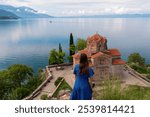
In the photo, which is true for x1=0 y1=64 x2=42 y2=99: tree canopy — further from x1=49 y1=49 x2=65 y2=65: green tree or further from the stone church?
the stone church

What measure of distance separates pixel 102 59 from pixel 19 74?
7.13 metres

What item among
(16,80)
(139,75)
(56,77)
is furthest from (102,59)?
(16,80)

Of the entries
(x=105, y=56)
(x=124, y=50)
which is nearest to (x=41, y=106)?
(x=105, y=56)

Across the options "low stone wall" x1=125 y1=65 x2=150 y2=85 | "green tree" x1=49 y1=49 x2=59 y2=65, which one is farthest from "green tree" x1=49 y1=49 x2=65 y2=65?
"low stone wall" x1=125 y1=65 x2=150 y2=85

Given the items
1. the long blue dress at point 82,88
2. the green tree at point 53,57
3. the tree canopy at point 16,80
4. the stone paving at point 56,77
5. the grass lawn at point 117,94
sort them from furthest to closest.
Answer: the green tree at point 53,57 → the tree canopy at point 16,80 → the stone paving at point 56,77 → the long blue dress at point 82,88 → the grass lawn at point 117,94

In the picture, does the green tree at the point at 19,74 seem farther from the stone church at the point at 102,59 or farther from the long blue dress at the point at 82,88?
the long blue dress at the point at 82,88

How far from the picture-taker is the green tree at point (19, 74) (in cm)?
1931

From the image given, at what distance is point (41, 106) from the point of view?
2.72m

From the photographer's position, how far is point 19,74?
19.7 metres

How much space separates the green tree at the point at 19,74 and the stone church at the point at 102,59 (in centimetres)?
448

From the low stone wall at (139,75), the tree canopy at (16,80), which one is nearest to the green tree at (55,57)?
the tree canopy at (16,80)

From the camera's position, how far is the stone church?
17.5 metres

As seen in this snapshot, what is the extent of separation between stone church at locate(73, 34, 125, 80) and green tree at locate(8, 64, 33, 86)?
448cm

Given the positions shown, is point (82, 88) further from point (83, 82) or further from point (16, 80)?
point (16, 80)
